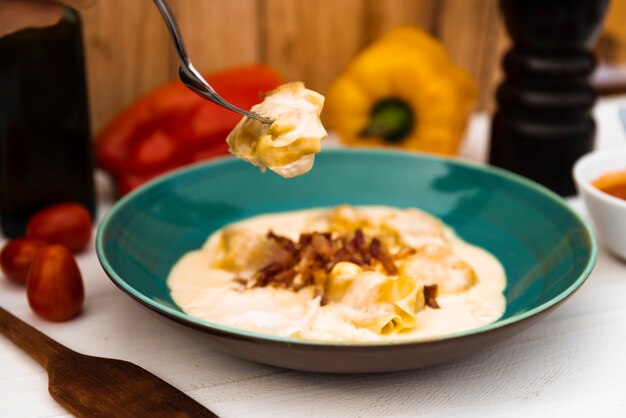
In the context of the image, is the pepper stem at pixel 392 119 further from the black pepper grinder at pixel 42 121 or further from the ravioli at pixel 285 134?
the ravioli at pixel 285 134

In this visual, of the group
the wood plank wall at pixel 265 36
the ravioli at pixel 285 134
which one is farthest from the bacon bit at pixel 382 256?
the wood plank wall at pixel 265 36

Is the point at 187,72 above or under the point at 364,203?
above

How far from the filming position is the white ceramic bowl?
1.46 m

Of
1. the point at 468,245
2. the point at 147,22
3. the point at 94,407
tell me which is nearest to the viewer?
the point at 94,407

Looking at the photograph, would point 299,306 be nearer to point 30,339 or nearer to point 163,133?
point 30,339

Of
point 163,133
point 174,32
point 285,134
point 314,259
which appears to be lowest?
point 163,133

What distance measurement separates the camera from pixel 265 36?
86.2 inches

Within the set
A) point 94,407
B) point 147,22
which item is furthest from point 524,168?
point 94,407

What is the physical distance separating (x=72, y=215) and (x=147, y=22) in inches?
26.8

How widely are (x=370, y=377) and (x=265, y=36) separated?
126 cm

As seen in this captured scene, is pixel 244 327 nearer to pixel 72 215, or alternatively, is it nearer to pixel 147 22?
pixel 72 215

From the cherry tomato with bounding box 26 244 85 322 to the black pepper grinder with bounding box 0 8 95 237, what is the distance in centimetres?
34

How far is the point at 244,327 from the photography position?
1196mm

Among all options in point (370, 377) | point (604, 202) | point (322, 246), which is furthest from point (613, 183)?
point (370, 377)
